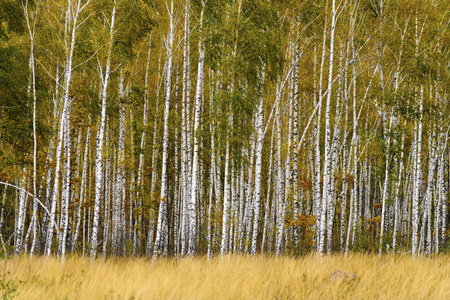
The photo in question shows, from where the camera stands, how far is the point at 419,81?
13.6 metres

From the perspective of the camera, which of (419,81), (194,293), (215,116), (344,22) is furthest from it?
(344,22)

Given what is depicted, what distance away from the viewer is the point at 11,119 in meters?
11.6

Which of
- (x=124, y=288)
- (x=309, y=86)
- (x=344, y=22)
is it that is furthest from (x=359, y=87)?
(x=124, y=288)

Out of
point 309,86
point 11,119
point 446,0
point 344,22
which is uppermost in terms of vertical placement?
point 446,0

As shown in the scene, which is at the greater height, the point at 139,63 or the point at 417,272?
the point at 139,63

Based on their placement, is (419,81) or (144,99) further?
(144,99)

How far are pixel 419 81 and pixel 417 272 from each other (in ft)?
24.7

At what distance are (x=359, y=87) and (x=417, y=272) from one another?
37.8ft

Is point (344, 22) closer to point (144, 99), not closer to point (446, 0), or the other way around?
point (446, 0)

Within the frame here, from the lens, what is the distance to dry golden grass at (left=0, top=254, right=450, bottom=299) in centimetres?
595

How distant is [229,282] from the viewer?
700 cm

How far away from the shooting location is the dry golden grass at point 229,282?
595 cm

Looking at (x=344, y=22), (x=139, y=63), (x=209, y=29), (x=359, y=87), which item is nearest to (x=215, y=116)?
(x=209, y=29)

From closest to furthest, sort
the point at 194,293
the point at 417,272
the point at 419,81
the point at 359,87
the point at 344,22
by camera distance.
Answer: the point at 194,293
the point at 417,272
the point at 419,81
the point at 344,22
the point at 359,87
